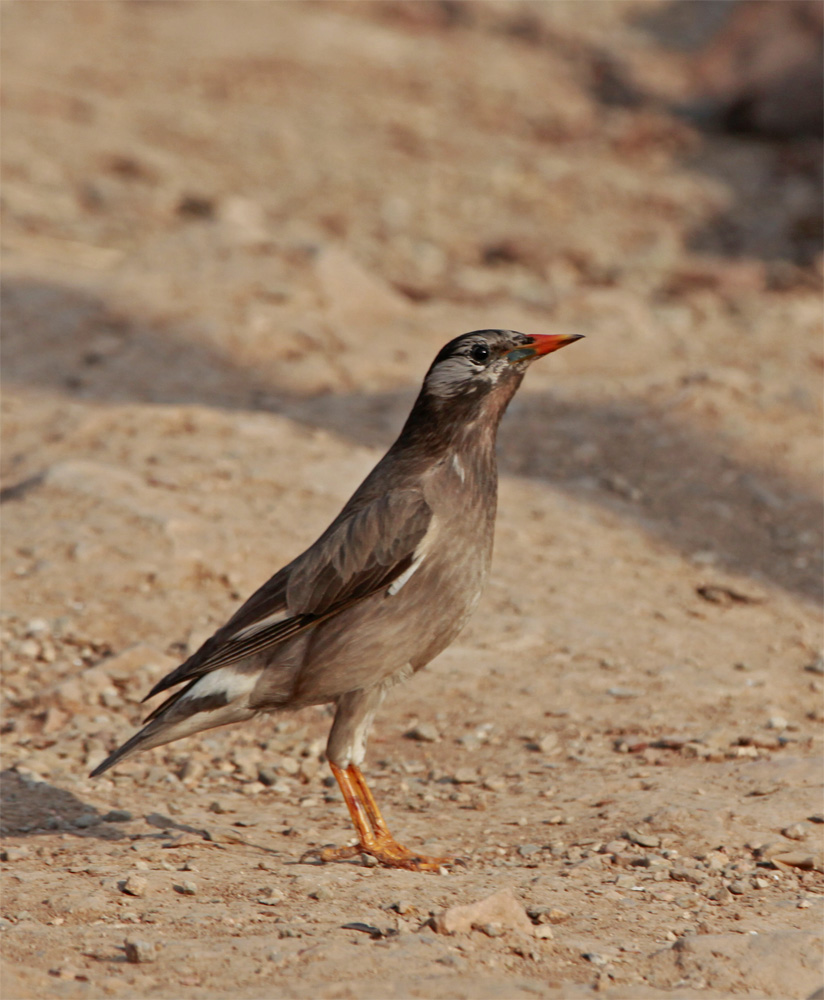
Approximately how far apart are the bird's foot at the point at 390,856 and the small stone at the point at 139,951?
3.89 ft

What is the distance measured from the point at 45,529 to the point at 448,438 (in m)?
2.84

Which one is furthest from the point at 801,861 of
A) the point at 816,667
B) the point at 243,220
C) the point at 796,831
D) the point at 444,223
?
the point at 444,223

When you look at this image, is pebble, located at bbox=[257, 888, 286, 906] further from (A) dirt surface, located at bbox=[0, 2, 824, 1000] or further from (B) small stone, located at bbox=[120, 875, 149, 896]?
(B) small stone, located at bbox=[120, 875, 149, 896]

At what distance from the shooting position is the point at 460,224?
1455cm

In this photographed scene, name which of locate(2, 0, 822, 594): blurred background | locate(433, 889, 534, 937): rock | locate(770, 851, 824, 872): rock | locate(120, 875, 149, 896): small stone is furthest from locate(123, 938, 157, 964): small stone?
locate(2, 0, 822, 594): blurred background

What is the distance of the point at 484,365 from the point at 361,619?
45.9 inches

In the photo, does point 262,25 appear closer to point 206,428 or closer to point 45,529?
A: point 206,428

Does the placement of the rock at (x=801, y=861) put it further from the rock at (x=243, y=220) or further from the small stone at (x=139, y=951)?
the rock at (x=243, y=220)

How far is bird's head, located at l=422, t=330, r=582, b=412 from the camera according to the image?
5430 mm

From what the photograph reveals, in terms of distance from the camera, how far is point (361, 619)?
5.17 m

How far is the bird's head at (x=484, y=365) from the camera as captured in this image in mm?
5430

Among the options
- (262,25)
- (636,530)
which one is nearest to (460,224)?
(262,25)

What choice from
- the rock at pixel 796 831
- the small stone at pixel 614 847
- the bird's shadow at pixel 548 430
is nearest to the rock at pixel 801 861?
the rock at pixel 796 831

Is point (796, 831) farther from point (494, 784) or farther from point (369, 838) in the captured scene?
point (369, 838)
